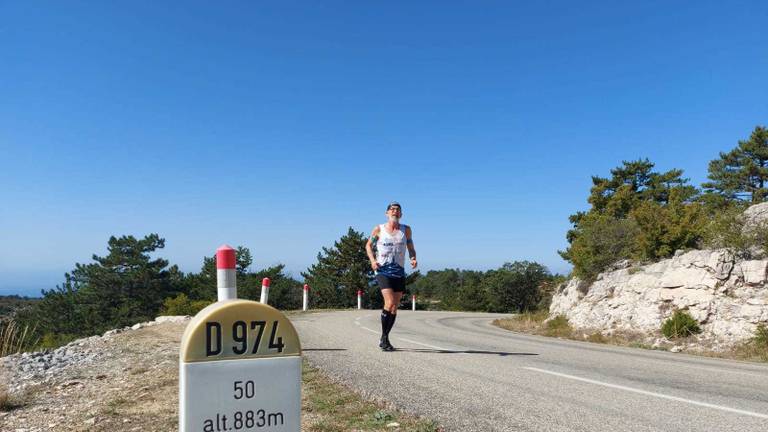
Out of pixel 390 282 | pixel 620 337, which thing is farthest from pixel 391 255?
pixel 620 337

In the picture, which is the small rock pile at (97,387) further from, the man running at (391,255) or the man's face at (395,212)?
the man's face at (395,212)

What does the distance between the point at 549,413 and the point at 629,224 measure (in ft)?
41.9

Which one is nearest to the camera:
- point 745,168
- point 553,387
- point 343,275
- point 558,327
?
point 553,387

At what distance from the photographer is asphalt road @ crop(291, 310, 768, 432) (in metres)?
4.00

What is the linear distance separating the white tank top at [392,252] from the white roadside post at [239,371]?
5.40 metres

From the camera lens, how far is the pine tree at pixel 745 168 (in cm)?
3738

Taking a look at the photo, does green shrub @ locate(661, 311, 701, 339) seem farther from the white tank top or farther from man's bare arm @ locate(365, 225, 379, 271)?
man's bare arm @ locate(365, 225, 379, 271)

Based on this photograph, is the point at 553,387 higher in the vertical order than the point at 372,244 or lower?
lower

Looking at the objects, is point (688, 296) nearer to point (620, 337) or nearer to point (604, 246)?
point (620, 337)

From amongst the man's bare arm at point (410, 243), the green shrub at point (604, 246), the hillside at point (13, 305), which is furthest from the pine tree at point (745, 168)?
the hillside at point (13, 305)

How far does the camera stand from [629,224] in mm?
15273

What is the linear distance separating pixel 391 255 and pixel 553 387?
10.1 ft

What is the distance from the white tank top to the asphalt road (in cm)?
130

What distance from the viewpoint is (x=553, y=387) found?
5238 mm
